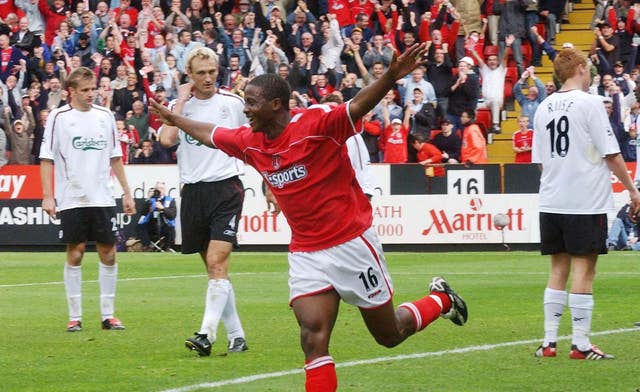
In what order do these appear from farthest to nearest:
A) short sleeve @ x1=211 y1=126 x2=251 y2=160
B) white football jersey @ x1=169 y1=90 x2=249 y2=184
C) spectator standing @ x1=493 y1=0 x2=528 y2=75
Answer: spectator standing @ x1=493 y1=0 x2=528 y2=75, white football jersey @ x1=169 y1=90 x2=249 y2=184, short sleeve @ x1=211 y1=126 x2=251 y2=160

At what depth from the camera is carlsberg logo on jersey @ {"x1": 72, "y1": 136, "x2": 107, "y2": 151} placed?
13406 mm

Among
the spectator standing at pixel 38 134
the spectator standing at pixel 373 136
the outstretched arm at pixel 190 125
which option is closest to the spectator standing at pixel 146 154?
the spectator standing at pixel 38 134

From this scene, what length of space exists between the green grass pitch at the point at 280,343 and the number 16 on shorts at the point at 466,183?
5.97 m

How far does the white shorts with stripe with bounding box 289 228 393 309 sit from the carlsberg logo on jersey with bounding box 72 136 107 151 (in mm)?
5670

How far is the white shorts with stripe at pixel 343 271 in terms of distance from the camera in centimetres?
808

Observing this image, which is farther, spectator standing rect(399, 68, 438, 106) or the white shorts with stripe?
spectator standing rect(399, 68, 438, 106)

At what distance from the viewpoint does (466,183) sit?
85.9 ft

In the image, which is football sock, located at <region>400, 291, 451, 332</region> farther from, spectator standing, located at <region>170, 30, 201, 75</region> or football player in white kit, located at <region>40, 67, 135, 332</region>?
spectator standing, located at <region>170, 30, 201, 75</region>

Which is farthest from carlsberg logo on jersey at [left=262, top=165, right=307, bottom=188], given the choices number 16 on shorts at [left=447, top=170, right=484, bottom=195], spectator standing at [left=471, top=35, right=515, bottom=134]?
spectator standing at [left=471, top=35, right=515, bottom=134]

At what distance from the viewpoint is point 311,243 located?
8.15m

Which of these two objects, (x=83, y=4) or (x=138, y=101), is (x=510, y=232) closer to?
(x=138, y=101)

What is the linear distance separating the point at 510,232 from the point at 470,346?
47.3ft

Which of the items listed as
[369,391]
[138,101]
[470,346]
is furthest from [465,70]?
[369,391]

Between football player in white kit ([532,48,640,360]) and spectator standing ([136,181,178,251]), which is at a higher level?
football player in white kit ([532,48,640,360])
